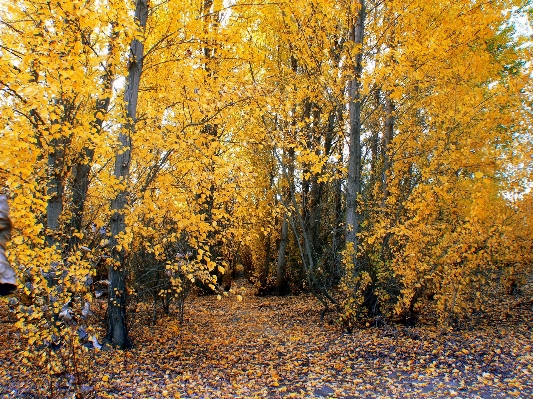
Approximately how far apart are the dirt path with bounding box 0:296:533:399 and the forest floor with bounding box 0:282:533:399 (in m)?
0.01

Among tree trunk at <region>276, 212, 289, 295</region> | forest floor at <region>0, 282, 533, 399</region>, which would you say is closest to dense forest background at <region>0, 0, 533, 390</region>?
forest floor at <region>0, 282, 533, 399</region>

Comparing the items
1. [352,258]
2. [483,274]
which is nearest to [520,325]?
[483,274]

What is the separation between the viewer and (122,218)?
6.28 metres

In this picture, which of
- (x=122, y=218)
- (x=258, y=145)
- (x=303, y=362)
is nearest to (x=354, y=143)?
(x=258, y=145)

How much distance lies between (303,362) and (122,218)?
11.5ft

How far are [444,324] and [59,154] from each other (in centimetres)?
680

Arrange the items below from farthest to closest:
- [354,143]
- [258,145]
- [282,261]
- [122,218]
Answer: [282,261]
[354,143]
[258,145]
[122,218]

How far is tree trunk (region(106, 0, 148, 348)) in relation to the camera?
243 inches

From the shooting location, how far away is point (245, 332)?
26.6 ft

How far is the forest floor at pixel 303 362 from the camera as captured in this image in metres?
4.80

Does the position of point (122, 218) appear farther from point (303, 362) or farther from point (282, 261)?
point (282, 261)

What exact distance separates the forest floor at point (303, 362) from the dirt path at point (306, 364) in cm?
1

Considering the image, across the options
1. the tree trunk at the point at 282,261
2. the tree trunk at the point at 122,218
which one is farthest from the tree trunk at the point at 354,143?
the tree trunk at the point at 282,261

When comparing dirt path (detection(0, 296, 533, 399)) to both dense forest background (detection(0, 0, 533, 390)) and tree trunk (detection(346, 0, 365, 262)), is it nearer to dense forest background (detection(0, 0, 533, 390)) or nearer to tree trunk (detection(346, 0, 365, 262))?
dense forest background (detection(0, 0, 533, 390))
